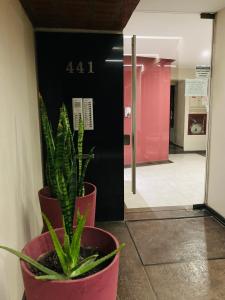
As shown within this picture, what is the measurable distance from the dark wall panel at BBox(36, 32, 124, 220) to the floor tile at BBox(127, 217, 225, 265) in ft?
2.18

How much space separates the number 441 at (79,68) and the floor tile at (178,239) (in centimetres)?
176

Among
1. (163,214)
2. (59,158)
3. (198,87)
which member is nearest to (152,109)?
(198,87)

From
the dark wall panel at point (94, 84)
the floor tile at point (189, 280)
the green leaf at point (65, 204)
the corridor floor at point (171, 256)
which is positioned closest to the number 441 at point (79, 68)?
the dark wall panel at point (94, 84)

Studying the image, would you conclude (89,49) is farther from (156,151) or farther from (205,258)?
(156,151)

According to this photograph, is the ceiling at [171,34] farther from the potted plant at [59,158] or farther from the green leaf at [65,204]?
the green leaf at [65,204]

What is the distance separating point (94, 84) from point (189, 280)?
201cm

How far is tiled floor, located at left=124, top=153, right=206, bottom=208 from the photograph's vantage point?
362 centimetres

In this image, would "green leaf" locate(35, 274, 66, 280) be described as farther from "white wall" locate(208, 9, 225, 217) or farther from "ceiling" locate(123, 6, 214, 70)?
"ceiling" locate(123, 6, 214, 70)

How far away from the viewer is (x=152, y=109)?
586 centimetres

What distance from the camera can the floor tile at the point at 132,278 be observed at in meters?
1.80

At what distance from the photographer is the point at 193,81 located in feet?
10.7

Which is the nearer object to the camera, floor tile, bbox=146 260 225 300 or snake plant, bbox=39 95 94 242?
snake plant, bbox=39 95 94 242

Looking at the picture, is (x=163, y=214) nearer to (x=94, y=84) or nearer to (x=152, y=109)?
(x=94, y=84)

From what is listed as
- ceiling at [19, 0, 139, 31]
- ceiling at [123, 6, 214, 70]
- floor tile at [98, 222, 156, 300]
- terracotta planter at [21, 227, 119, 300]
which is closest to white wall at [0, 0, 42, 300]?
ceiling at [19, 0, 139, 31]
